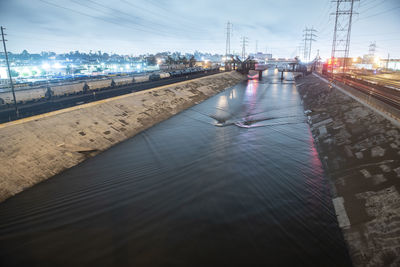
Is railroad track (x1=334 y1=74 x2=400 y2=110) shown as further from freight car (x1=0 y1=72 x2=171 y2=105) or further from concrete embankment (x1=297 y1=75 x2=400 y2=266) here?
freight car (x1=0 y1=72 x2=171 y2=105)

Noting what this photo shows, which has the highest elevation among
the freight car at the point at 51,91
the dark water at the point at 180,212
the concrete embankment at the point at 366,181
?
the freight car at the point at 51,91

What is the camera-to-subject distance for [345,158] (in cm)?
1723

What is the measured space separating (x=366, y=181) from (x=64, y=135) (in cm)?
2427

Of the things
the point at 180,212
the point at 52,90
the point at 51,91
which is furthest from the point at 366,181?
the point at 52,90

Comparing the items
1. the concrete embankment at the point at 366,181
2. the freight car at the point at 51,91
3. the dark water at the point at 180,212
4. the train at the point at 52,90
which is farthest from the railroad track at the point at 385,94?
the freight car at the point at 51,91

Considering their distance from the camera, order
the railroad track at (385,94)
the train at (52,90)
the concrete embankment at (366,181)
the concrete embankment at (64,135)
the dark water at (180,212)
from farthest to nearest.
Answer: the train at (52,90), the railroad track at (385,94), the concrete embankment at (64,135), the dark water at (180,212), the concrete embankment at (366,181)

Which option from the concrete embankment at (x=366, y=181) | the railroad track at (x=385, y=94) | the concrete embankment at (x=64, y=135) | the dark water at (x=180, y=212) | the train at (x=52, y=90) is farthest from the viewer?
the train at (x=52, y=90)

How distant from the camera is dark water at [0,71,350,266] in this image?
32.8 ft

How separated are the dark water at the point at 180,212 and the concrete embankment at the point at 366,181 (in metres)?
0.83

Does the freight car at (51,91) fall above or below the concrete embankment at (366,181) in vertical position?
above

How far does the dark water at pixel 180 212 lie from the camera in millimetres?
10000

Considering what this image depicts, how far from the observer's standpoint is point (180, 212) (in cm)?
1286

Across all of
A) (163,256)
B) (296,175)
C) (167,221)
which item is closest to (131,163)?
(167,221)

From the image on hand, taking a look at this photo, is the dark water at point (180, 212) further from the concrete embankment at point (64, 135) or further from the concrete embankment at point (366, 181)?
the concrete embankment at point (64, 135)
